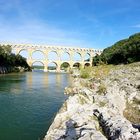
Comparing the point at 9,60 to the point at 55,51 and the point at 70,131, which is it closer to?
the point at 55,51

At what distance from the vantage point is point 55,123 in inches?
715

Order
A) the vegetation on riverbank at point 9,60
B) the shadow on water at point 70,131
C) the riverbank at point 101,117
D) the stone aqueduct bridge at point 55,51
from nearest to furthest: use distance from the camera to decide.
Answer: the riverbank at point 101,117, the shadow on water at point 70,131, the vegetation on riverbank at point 9,60, the stone aqueduct bridge at point 55,51

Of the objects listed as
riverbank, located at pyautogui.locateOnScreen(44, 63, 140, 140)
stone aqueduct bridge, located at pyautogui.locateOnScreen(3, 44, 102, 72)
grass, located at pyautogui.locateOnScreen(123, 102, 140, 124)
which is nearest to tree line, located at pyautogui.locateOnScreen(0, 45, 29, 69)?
stone aqueduct bridge, located at pyautogui.locateOnScreen(3, 44, 102, 72)

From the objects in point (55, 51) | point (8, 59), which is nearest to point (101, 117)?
point (8, 59)

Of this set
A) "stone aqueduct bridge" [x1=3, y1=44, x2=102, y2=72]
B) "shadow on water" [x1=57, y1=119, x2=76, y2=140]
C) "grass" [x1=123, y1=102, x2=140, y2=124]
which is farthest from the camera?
"stone aqueduct bridge" [x1=3, y1=44, x2=102, y2=72]

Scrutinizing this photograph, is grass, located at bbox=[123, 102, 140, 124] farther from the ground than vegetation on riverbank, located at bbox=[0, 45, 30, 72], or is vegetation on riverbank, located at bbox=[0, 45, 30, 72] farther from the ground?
vegetation on riverbank, located at bbox=[0, 45, 30, 72]

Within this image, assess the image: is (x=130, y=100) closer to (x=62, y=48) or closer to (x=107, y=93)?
(x=107, y=93)

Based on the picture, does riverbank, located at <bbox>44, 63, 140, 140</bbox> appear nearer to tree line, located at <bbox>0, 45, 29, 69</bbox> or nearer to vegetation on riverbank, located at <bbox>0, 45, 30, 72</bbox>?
vegetation on riverbank, located at <bbox>0, 45, 30, 72</bbox>

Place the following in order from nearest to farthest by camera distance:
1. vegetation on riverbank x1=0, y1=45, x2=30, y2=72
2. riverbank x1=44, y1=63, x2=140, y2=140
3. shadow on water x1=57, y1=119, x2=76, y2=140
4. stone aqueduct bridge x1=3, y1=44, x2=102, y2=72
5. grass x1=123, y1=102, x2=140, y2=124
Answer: riverbank x1=44, y1=63, x2=140, y2=140 < shadow on water x1=57, y1=119, x2=76, y2=140 < grass x1=123, y1=102, x2=140, y2=124 < vegetation on riverbank x1=0, y1=45, x2=30, y2=72 < stone aqueduct bridge x1=3, y1=44, x2=102, y2=72

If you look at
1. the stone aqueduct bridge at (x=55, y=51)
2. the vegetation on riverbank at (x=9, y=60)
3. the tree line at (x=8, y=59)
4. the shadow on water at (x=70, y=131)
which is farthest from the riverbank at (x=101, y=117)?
the stone aqueduct bridge at (x=55, y=51)

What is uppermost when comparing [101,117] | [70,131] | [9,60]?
[9,60]

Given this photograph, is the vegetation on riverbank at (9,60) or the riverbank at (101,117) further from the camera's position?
the vegetation on riverbank at (9,60)

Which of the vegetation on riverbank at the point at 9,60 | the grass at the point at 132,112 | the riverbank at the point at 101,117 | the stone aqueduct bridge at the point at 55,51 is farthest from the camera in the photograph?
the stone aqueduct bridge at the point at 55,51

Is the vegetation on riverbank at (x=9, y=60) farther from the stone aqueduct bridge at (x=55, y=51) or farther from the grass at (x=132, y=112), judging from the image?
the grass at (x=132, y=112)
